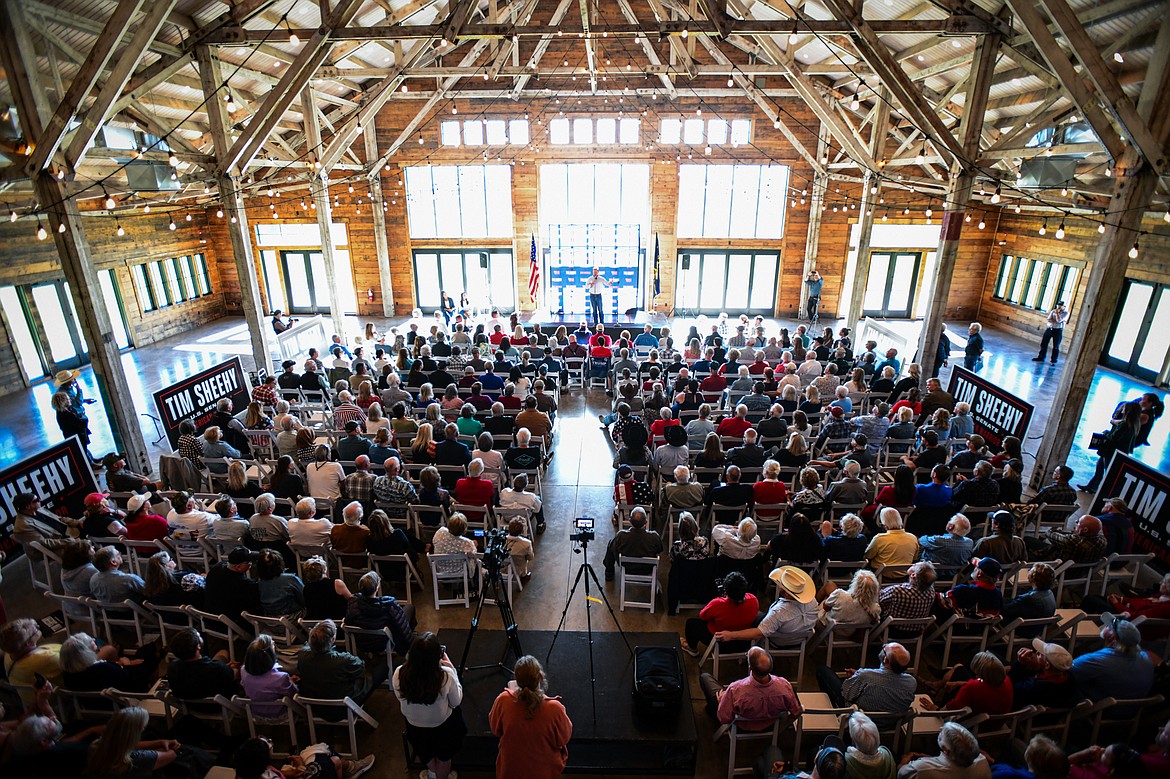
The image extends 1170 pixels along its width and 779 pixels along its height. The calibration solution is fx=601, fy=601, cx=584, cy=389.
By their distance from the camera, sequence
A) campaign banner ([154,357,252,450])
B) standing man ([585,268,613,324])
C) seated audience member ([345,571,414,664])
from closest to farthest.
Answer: seated audience member ([345,571,414,664]) → campaign banner ([154,357,252,450]) → standing man ([585,268,613,324])

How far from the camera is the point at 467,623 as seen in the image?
5.82m

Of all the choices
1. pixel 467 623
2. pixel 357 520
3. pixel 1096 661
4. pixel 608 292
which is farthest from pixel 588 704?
pixel 608 292

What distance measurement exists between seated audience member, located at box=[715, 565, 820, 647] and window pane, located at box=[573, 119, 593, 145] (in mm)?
16374

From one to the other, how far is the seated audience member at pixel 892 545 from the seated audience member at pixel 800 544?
18.7 inches

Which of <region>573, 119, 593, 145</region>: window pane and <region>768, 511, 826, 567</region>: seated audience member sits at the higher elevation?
<region>573, 119, 593, 145</region>: window pane

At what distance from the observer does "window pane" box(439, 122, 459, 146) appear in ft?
61.1

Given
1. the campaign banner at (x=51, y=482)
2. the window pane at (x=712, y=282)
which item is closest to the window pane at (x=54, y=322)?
the campaign banner at (x=51, y=482)

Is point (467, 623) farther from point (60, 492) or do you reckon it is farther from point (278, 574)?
point (60, 492)

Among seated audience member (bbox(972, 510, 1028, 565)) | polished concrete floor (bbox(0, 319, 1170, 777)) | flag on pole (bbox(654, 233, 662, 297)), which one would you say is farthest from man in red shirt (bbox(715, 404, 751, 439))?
flag on pole (bbox(654, 233, 662, 297))

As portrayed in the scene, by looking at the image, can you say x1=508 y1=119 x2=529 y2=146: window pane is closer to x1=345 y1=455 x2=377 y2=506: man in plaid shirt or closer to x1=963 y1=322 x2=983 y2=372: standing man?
x1=963 y1=322 x2=983 y2=372: standing man

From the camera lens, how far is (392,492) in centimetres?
643

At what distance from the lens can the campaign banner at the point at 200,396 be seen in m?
9.11

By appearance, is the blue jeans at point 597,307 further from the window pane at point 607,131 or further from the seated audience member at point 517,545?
the seated audience member at point 517,545

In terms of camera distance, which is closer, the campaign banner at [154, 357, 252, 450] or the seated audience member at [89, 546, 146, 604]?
the seated audience member at [89, 546, 146, 604]
